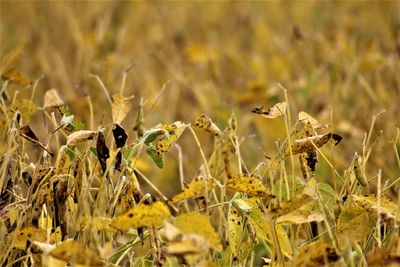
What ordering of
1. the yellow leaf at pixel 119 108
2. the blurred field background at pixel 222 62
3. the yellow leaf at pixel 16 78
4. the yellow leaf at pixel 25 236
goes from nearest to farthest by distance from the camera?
1. the yellow leaf at pixel 25 236
2. the yellow leaf at pixel 119 108
3. the yellow leaf at pixel 16 78
4. the blurred field background at pixel 222 62

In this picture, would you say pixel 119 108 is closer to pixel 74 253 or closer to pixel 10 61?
pixel 74 253

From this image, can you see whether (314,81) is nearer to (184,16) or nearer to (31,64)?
(31,64)

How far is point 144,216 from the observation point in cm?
75

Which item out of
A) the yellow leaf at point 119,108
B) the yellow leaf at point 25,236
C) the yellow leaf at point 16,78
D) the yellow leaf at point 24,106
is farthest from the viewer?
the yellow leaf at point 16,78

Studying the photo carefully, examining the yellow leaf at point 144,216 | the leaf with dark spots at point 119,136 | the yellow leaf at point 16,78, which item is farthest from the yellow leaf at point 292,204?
the yellow leaf at point 16,78

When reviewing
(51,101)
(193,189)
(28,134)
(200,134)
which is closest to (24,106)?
(51,101)

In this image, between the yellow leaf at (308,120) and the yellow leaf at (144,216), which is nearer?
the yellow leaf at (144,216)

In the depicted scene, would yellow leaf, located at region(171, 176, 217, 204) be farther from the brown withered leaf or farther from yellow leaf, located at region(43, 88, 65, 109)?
yellow leaf, located at region(43, 88, 65, 109)

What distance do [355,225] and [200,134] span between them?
3.56ft

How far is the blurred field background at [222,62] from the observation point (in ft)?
5.82

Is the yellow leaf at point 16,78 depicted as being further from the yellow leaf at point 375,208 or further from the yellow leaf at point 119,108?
the yellow leaf at point 375,208

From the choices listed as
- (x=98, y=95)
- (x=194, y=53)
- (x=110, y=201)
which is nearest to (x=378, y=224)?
(x=110, y=201)

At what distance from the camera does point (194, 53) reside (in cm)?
234

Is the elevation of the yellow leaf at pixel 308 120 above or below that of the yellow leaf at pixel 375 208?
above
